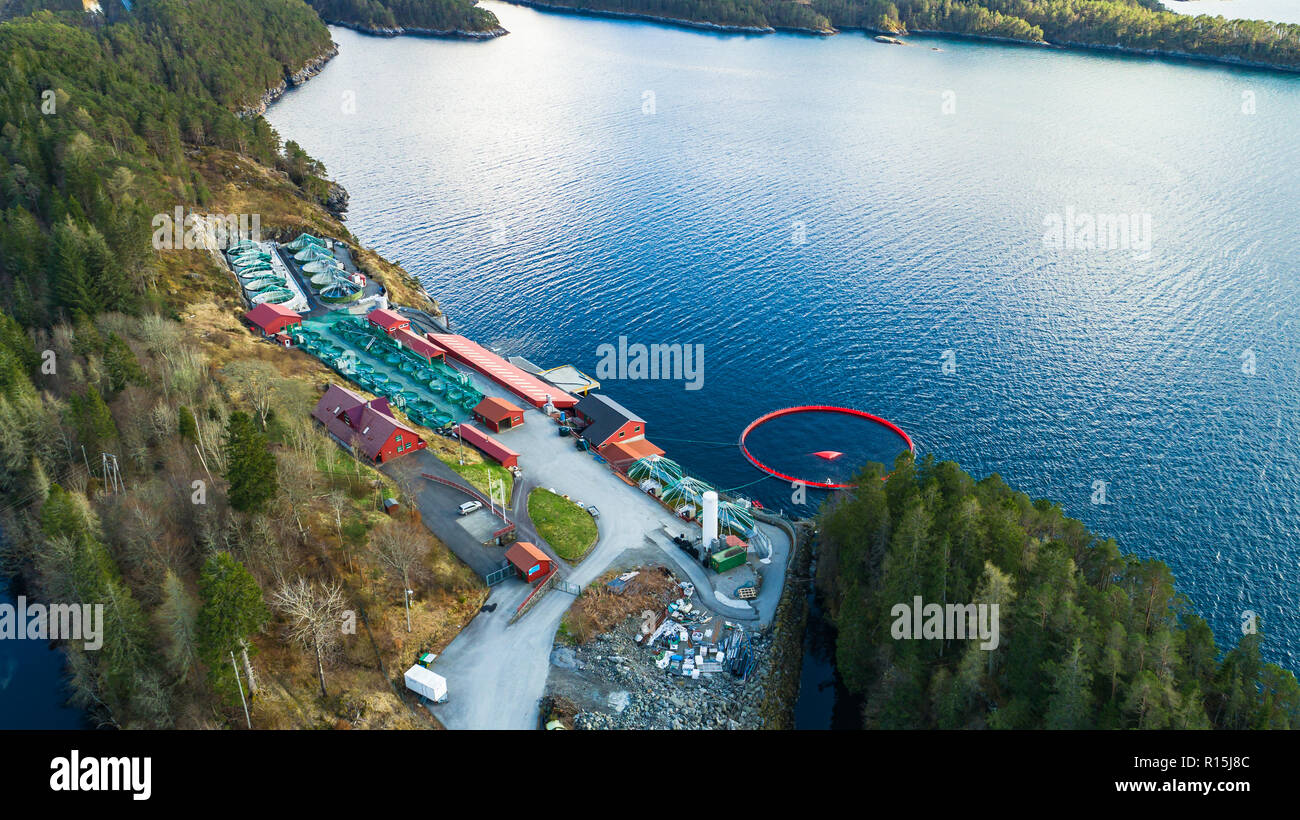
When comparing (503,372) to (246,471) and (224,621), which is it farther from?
(224,621)

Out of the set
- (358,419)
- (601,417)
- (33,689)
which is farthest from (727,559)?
(33,689)

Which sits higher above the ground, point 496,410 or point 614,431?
point 496,410

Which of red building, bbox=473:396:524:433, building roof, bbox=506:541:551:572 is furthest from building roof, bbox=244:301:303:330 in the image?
building roof, bbox=506:541:551:572

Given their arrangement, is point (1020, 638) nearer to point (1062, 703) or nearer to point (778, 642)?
point (1062, 703)

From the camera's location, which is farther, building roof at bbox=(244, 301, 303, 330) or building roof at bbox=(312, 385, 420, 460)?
building roof at bbox=(244, 301, 303, 330)

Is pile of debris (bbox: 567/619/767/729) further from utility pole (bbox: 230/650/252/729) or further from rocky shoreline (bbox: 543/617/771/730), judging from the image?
utility pole (bbox: 230/650/252/729)

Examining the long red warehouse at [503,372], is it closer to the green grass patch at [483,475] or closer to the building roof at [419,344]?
the building roof at [419,344]

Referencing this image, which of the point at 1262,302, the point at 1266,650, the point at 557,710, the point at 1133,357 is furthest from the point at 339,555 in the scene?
the point at 1262,302
